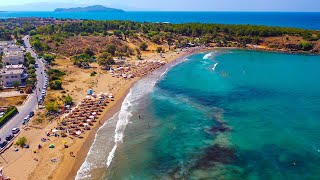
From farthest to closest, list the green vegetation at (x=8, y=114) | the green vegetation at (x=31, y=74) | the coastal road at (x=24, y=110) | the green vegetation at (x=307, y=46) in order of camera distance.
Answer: the green vegetation at (x=307, y=46)
the green vegetation at (x=31, y=74)
the green vegetation at (x=8, y=114)
the coastal road at (x=24, y=110)

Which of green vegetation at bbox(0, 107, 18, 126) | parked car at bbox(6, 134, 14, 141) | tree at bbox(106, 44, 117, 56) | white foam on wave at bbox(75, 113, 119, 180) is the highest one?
tree at bbox(106, 44, 117, 56)

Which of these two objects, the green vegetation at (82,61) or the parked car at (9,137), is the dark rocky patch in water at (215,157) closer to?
the parked car at (9,137)

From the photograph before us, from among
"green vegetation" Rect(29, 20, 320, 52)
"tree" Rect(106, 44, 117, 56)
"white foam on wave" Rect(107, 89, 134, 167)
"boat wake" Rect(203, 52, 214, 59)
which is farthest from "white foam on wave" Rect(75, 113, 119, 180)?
"green vegetation" Rect(29, 20, 320, 52)

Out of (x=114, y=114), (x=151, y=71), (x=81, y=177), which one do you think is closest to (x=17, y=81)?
(x=114, y=114)

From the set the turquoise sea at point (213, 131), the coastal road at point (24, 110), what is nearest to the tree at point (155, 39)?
the turquoise sea at point (213, 131)

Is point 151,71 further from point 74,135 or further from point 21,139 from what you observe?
point 21,139

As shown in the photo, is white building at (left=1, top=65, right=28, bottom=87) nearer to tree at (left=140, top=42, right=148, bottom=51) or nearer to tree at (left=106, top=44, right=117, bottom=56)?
tree at (left=106, top=44, right=117, bottom=56)
